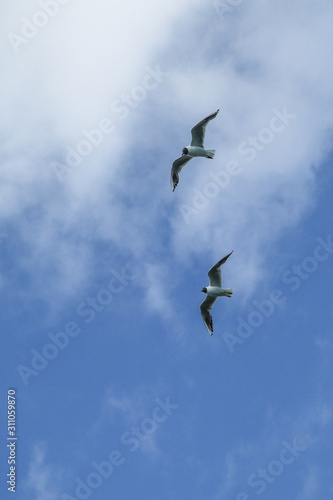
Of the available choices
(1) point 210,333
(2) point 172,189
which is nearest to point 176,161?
(2) point 172,189

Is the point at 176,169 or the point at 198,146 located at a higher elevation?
the point at 176,169

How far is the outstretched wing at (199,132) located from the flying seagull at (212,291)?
6.95m

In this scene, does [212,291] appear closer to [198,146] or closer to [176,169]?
[176,169]

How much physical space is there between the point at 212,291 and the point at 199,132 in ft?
30.5

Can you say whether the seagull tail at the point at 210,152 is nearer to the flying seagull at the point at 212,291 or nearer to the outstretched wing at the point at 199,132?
the outstretched wing at the point at 199,132

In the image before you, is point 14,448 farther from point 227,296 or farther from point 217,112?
point 217,112

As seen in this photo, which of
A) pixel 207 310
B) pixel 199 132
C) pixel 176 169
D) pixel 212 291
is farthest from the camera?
pixel 207 310

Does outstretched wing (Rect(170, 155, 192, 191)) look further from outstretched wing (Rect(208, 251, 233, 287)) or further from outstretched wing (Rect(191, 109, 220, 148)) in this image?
outstretched wing (Rect(208, 251, 233, 287))

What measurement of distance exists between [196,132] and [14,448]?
21.0 m

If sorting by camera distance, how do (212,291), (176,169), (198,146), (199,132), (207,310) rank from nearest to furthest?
(199,132)
(198,146)
(212,291)
(176,169)
(207,310)

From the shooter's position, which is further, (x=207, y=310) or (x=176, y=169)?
(x=207, y=310)

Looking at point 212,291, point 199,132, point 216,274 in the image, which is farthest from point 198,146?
point 212,291

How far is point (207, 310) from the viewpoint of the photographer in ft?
170

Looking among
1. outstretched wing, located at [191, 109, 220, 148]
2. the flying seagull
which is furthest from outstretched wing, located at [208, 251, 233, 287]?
outstretched wing, located at [191, 109, 220, 148]
